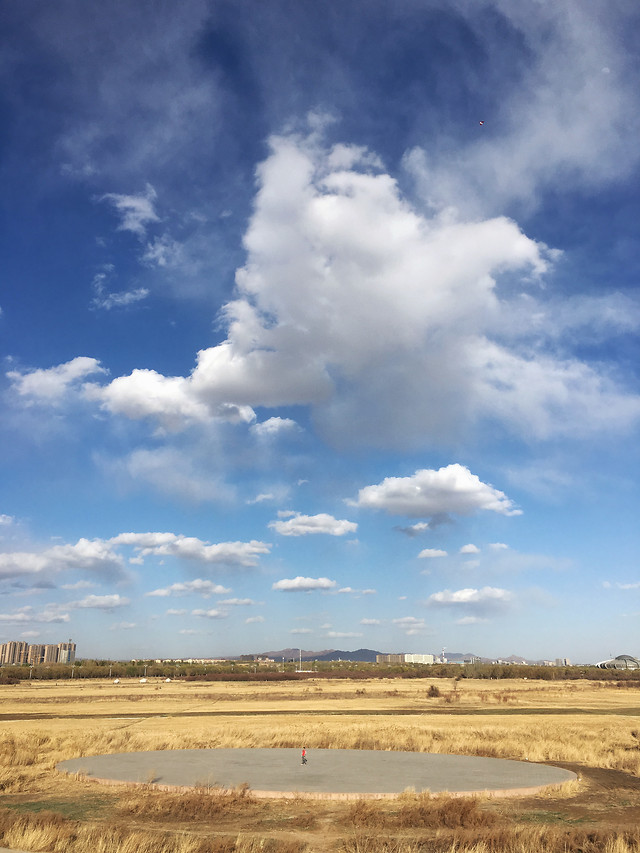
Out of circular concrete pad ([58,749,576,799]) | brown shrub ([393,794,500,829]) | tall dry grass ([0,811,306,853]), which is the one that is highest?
tall dry grass ([0,811,306,853])

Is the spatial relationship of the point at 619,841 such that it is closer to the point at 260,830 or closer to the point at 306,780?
the point at 260,830

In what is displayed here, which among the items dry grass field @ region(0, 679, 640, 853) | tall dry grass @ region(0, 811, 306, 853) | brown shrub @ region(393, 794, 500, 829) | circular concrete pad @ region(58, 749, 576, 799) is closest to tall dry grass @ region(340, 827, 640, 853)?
dry grass field @ region(0, 679, 640, 853)

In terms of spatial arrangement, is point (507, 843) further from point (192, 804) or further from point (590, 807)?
point (192, 804)

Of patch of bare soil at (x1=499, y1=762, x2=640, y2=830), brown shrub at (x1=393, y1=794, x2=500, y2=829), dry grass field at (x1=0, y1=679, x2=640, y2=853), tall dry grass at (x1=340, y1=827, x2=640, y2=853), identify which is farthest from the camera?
patch of bare soil at (x1=499, y1=762, x2=640, y2=830)

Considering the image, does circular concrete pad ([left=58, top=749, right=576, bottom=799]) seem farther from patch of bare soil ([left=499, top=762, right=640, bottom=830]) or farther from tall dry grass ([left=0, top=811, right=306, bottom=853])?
tall dry grass ([left=0, top=811, right=306, bottom=853])

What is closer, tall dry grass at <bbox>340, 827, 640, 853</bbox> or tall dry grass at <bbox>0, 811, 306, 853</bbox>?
tall dry grass at <bbox>0, 811, 306, 853</bbox>

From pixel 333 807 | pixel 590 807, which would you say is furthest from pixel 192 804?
pixel 590 807

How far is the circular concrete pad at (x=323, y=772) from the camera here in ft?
66.3

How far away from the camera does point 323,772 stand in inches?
903

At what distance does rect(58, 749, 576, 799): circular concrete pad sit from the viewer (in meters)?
20.2

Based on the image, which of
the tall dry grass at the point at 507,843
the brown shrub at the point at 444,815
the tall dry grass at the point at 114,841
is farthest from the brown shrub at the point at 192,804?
the brown shrub at the point at 444,815

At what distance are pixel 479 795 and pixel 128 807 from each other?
10.5m

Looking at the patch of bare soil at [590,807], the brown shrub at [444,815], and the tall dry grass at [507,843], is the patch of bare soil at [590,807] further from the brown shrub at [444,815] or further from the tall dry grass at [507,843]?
the tall dry grass at [507,843]

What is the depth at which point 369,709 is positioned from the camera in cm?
5969
